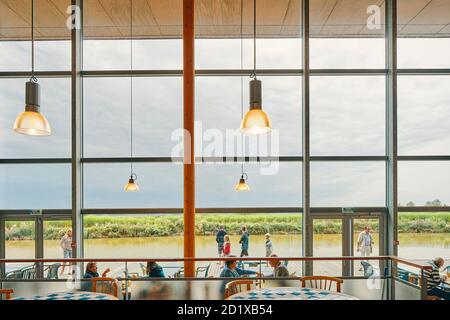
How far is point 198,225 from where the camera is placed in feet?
21.0

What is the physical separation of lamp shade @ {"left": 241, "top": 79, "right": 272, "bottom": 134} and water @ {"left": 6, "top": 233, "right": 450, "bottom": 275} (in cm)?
397

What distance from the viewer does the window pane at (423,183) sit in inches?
247

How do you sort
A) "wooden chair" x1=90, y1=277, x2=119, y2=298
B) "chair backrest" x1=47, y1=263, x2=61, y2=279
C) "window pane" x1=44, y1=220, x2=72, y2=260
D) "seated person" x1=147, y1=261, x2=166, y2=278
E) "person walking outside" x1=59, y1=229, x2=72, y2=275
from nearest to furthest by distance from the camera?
"wooden chair" x1=90, y1=277, x2=119, y2=298
"seated person" x1=147, y1=261, x2=166, y2=278
"chair backrest" x1=47, y1=263, x2=61, y2=279
"person walking outside" x1=59, y1=229, x2=72, y2=275
"window pane" x1=44, y1=220, x2=72, y2=260

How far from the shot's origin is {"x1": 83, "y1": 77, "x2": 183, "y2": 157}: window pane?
641 cm

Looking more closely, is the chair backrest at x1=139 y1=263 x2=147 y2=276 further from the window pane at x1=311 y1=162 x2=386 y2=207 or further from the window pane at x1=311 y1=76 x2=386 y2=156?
the window pane at x1=311 y1=76 x2=386 y2=156

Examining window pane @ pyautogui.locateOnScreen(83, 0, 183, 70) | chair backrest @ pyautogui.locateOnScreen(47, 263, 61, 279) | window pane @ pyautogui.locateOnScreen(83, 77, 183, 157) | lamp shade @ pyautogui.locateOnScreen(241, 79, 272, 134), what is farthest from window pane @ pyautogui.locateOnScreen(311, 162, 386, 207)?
chair backrest @ pyautogui.locateOnScreen(47, 263, 61, 279)

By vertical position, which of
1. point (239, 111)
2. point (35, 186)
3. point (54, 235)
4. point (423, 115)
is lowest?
point (54, 235)

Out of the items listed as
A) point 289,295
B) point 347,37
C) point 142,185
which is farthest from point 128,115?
point 289,295

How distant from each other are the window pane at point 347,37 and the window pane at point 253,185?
2.16 m

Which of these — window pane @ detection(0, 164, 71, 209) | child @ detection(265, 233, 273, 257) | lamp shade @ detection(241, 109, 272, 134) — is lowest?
child @ detection(265, 233, 273, 257)

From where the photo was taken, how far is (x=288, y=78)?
643 centimetres

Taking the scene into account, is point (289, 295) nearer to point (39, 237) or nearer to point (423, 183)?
point (423, 183)

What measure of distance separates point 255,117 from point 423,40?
18.2ft
